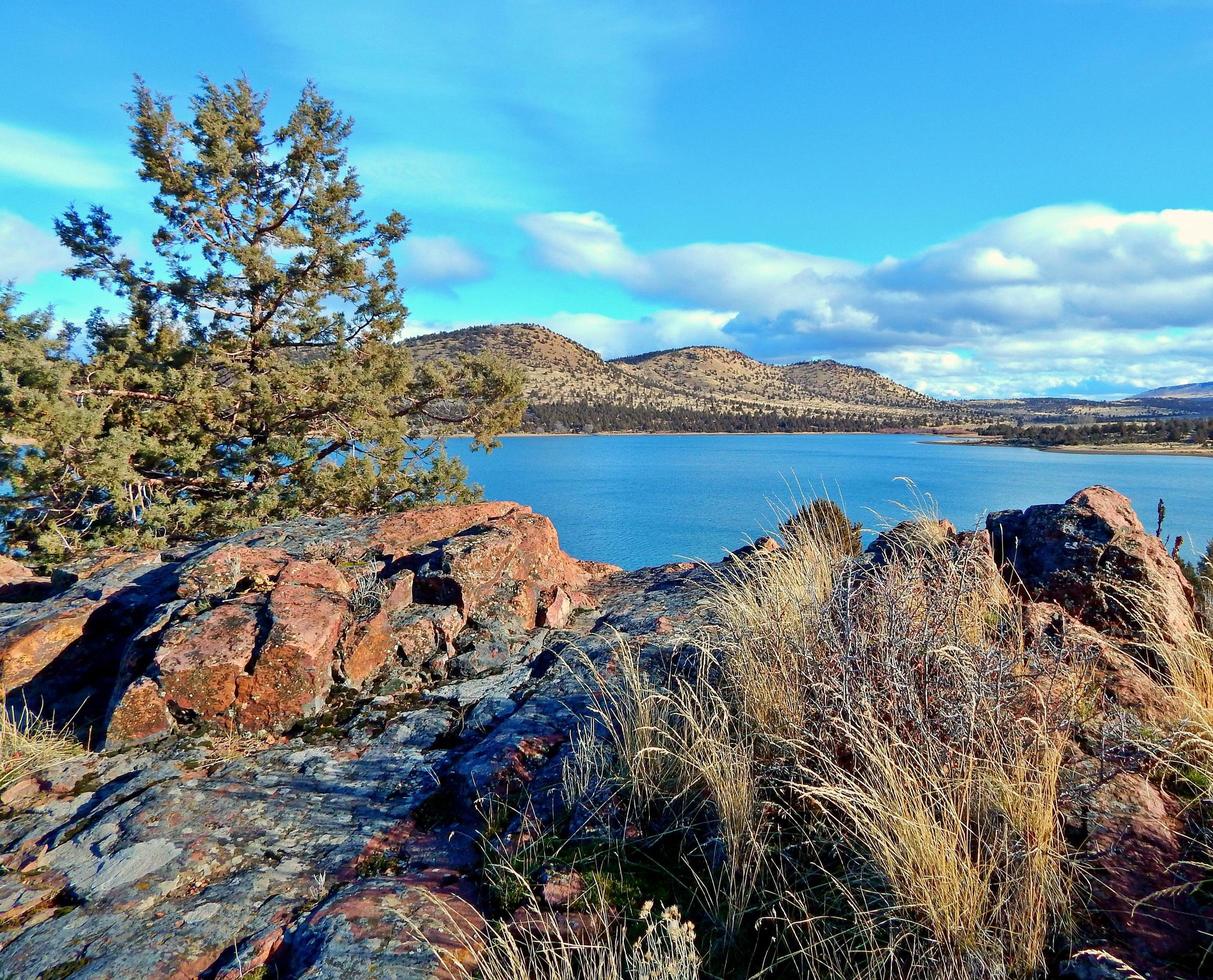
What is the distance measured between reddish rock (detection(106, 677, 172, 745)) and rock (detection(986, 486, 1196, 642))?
5.71 meters

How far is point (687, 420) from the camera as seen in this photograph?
4053 inches

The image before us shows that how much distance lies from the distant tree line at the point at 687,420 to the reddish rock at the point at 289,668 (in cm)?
7910

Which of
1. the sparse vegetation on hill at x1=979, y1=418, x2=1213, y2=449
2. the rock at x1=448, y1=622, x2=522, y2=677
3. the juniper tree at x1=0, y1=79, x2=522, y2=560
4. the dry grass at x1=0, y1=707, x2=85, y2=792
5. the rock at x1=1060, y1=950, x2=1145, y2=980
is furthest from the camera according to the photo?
the sparse vegetation on hill at x1=979, y1=418, x2=1213, y2=449

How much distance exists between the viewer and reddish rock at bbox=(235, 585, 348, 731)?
4.08 m

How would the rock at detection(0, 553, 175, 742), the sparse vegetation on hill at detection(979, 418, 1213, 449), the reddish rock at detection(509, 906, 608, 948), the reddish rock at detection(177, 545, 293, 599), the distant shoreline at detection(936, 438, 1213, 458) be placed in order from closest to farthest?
the reddish rock at detection(509, 906, 608, 948) < the rock at detection(0, 553, 175, 742) < the reddish rock at detection(177, 545, 293, 599) < the distant shoreline at detection(936, 438, 1213, 458) < the sparse vegetation on hill at detection(979, 418, 1213, 449)

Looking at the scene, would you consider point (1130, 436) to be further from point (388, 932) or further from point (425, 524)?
point (388, 932)

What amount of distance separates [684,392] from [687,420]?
29.3 m

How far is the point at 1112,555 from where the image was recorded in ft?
16.1

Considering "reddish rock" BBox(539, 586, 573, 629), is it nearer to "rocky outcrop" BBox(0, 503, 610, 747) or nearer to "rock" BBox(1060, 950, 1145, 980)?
"rocky outcrop" BBox(0, 503, 610, 747)

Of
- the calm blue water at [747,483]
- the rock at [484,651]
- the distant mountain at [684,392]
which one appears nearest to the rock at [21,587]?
the rock at [484,651]

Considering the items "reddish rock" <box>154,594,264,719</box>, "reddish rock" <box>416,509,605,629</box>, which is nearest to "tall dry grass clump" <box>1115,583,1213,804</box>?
"reddish rock" <box>416,509,605,629</box>

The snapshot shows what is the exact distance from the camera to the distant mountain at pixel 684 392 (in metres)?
98.9

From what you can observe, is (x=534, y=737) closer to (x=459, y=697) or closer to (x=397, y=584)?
(x=459, y=697)

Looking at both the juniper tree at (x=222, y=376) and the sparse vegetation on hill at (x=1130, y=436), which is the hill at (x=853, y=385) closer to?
the sparse vegetation on hill at (x=1130, y=436)
